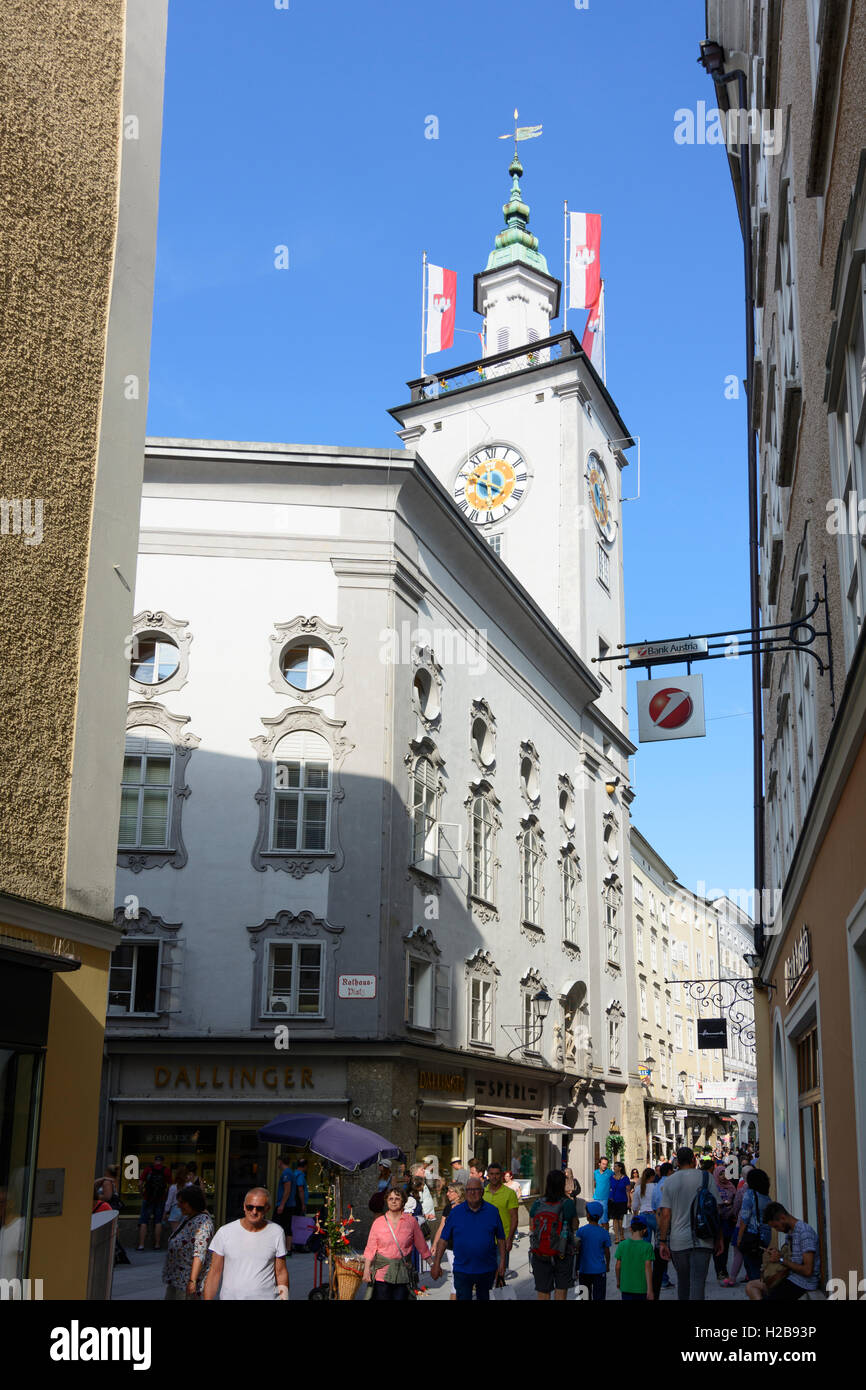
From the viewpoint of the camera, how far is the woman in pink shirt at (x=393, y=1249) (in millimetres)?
11516

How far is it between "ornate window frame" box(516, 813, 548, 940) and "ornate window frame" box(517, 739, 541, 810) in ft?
1.78

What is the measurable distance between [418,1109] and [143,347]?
60.5 feet

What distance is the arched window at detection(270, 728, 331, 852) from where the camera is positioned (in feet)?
89.0

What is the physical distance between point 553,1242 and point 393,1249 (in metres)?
1.89

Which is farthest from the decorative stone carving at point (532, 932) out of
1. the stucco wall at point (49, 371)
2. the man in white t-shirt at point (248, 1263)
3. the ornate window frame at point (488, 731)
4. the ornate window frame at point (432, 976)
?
the man in white t-shirt at point (248, 1263)

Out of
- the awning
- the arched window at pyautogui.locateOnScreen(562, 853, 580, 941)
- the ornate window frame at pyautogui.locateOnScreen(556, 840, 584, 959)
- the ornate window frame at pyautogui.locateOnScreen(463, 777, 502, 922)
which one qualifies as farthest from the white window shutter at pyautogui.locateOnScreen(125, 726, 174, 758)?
the arched window at pyautogui.locateOnScreen(562, 853, 580, 941)

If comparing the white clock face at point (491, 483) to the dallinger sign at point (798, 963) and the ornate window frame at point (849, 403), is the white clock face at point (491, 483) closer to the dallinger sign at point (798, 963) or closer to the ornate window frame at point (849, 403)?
the dallinger sign at point (798, 963)

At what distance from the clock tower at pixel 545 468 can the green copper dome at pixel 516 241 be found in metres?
4.82

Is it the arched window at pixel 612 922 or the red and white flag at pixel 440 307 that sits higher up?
the red and white flag at pixel 440 307

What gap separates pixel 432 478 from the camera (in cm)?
3033

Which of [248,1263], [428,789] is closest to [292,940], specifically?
[428,789]

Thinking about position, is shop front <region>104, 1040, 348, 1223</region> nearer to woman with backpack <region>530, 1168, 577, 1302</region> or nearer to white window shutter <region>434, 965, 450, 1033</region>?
white window shutter <region>434, 965, 450, 1033</region>

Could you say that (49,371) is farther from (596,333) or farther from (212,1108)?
(596,333)
